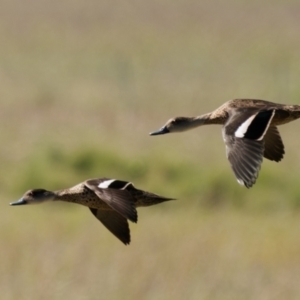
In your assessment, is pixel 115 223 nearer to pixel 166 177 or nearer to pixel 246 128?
pixel 246 128

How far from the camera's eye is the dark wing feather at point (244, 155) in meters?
5.18

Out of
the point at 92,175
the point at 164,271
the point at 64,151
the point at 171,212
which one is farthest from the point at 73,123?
the point at 164,271

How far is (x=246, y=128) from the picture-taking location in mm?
5301

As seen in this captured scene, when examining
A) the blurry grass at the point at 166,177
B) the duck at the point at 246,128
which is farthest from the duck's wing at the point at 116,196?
the blurry grass at the point at 166,177

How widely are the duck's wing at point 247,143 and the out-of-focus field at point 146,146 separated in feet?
27.8

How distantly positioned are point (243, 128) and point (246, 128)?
0.05 ft

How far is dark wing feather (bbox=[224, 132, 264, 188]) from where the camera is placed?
5184mm

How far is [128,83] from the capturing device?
27.8 m

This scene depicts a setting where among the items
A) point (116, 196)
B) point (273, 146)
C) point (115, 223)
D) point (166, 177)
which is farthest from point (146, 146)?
Answer: point (116, 196)

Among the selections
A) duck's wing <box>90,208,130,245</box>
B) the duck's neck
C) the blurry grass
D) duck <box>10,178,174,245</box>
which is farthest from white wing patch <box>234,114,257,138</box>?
the blurry grass

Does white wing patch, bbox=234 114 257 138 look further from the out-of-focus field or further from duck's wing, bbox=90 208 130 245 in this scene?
the out-of-focus field

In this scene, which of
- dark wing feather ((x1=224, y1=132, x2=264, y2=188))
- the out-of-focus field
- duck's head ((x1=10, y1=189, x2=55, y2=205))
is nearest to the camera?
dark wing feather ((x1=224, y1=132, x2=264, y2=188))

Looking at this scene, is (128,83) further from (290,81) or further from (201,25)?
(201,25)

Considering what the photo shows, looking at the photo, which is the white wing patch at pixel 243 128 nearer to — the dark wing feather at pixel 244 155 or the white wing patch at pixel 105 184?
the dark wing feather at pixel 244 155
